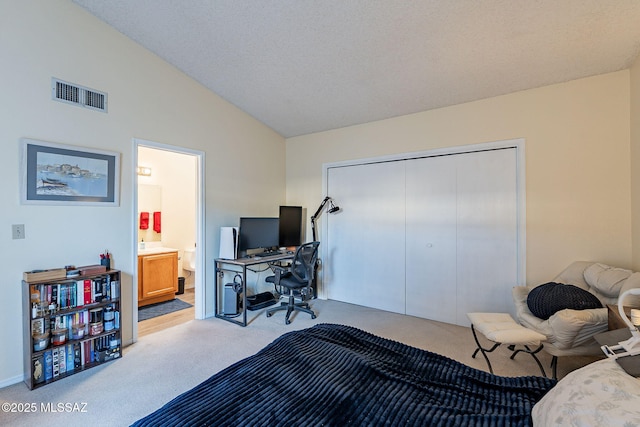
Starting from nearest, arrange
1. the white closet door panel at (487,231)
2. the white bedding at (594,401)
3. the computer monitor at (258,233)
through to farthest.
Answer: the white bedding at (594,401) → the white closet door panel at (487,231) → the computer monitor at (258,233)

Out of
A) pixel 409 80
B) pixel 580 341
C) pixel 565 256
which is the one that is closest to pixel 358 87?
pixel 409 80

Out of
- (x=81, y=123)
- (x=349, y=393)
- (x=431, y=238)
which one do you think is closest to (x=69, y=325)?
(x=81, y=123)

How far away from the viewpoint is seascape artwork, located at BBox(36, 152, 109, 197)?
8.39 feet

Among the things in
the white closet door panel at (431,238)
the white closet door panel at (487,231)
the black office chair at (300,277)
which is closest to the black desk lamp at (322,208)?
the black office chair at (300,277)

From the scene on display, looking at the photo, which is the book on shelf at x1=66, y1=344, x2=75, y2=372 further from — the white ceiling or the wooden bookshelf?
the white ceiling

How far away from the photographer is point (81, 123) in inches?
109

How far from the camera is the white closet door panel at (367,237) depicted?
4129 millimetres

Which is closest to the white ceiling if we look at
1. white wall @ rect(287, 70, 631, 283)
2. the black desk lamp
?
white wall @ rect(287, 70, 631, 283)

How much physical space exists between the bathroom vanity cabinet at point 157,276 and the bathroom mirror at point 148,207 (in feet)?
2.57

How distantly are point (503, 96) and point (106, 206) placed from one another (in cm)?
443

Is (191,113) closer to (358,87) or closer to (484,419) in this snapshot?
(358,87)

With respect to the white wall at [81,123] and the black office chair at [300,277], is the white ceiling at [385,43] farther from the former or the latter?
the black office chair at [300,277]

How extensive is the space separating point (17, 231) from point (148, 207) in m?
2.87

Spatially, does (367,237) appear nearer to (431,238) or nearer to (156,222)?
(431,238)
